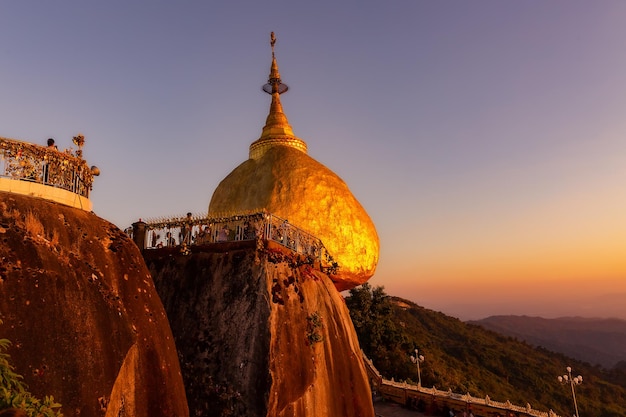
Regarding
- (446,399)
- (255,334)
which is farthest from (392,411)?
(255,334)

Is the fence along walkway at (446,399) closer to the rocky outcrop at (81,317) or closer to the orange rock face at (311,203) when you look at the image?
the orange rock face at (311,203)

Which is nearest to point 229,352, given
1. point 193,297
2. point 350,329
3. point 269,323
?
point 269,323

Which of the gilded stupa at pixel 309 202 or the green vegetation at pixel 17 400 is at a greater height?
the gilded stupa at pixel 309 202

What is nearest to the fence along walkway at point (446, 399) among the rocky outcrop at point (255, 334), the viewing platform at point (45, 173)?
Result: the rocky outcrop at point (255, 334)

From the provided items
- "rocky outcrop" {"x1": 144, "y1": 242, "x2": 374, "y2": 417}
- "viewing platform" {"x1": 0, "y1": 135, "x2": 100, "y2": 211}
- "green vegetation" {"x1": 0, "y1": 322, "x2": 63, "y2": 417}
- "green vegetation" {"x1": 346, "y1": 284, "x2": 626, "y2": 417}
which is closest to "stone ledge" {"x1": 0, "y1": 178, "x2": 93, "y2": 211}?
"viewing platform" {"x1": 0, "y1": 135, "x2": 100, "y2": 211}

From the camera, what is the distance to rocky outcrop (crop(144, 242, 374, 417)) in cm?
1319

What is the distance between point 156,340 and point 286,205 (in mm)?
11835

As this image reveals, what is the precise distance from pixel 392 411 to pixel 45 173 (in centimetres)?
2211

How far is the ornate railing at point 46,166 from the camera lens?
1038cm

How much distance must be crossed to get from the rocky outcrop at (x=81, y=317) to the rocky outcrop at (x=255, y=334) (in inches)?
110

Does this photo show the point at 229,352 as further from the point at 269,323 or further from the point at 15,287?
the point at 15,287

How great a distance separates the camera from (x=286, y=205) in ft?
71.2

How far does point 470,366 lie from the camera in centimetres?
5019

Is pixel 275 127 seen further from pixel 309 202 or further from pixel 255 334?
pixel 255 334
